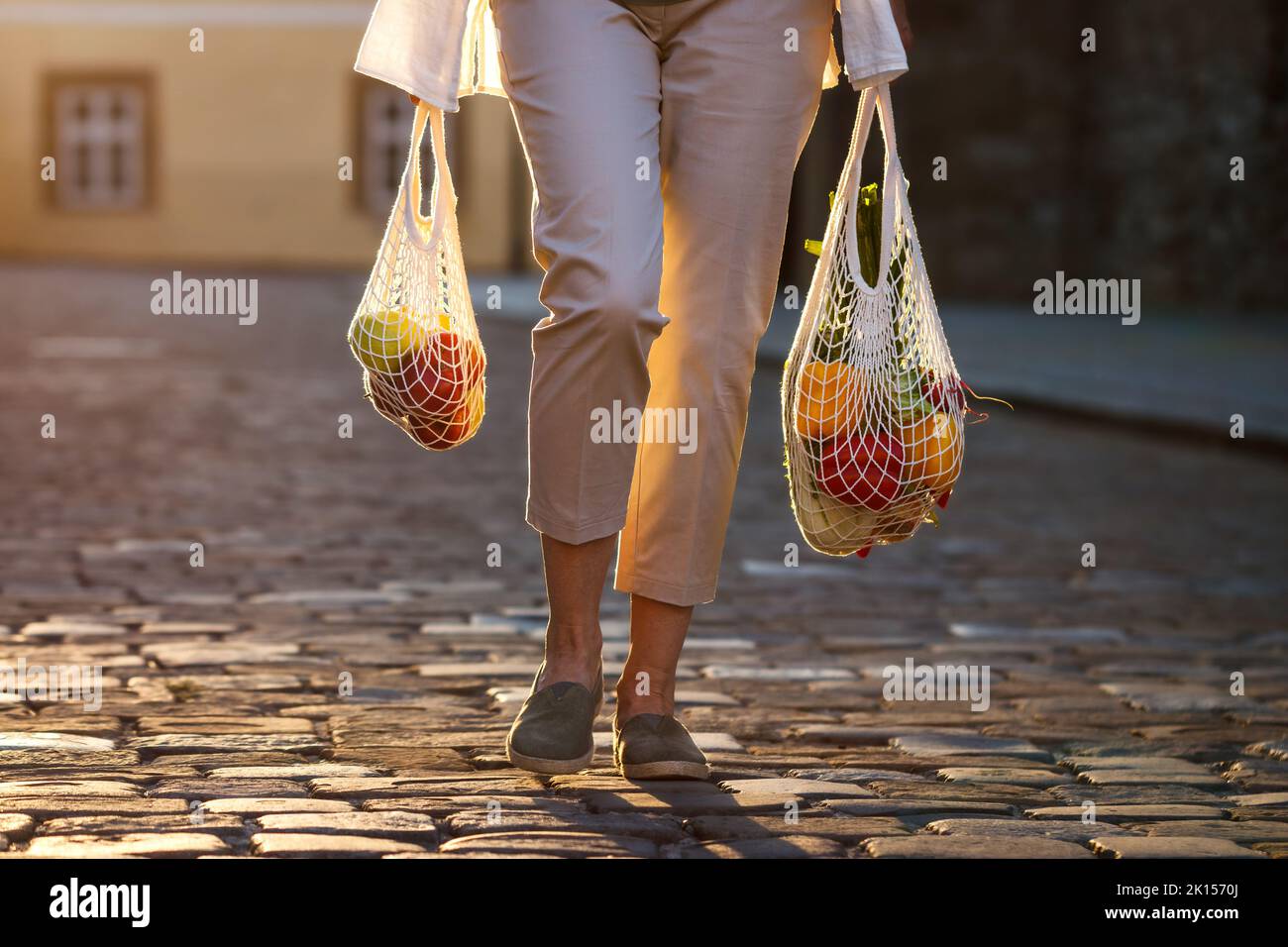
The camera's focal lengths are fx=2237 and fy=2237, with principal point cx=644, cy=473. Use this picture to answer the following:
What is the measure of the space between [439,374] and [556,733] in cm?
61

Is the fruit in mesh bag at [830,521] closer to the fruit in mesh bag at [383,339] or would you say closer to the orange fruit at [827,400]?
the orange fruit at [827,400]

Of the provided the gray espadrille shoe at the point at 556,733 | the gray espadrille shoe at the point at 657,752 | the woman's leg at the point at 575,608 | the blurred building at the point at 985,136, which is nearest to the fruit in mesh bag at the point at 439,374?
the woman's leg at the point at 575,608

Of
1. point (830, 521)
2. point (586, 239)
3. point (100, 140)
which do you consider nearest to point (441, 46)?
point (586, 239)

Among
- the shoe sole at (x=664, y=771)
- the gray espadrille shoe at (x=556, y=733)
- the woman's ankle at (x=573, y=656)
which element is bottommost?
the shoe sole at (x=664, y=771)

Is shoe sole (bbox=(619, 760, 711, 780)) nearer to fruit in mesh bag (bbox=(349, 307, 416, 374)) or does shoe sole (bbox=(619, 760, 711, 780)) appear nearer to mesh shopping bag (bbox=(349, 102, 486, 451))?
mesh shopping bag (bbox=(349, 102, 486, 451))

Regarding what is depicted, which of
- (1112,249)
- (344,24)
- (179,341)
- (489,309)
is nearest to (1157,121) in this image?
(1112,249)

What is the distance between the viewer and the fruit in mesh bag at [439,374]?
141 inches

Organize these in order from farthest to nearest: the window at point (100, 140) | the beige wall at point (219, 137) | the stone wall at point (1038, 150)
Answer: the window at point (100, 140)
the beige wall at point (219, 137)
the stone wall at point (1038, 150)

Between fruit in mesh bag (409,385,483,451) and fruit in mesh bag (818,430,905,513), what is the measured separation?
579 millimetres

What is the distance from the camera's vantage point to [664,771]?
3580 mm

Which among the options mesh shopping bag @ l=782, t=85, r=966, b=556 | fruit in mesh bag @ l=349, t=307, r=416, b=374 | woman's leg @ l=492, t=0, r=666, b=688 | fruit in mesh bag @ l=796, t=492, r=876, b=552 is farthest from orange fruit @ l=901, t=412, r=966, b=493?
fruit in mesh bag @ l=349, t=307, r=416, b=374

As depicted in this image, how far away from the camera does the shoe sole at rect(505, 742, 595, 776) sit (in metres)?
3.56

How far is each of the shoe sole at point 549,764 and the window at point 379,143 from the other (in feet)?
95.2

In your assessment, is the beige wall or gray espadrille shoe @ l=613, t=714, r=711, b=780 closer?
gray espadrille shoe @ l=613, t=714, r=711, b=780
